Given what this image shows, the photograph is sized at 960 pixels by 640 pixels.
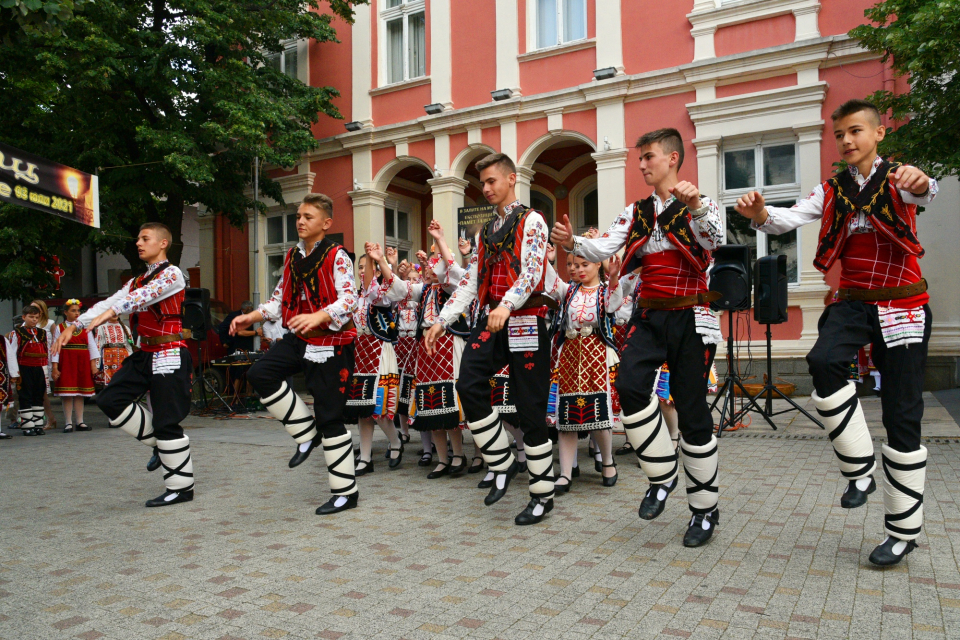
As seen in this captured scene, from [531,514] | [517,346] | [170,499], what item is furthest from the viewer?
[170,499]

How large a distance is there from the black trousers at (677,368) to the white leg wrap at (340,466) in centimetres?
211

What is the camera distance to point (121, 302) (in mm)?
5367

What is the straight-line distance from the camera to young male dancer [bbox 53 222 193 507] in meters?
5.48

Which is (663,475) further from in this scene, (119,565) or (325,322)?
(119,565)

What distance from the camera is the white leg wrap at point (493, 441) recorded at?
15.9 ft

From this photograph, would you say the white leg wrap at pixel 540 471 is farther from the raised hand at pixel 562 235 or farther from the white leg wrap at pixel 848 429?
the white leg wrap at pixel 848 429

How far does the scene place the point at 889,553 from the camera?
139 inches

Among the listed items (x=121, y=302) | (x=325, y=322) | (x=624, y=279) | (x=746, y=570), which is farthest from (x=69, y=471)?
(x=746, y=570)

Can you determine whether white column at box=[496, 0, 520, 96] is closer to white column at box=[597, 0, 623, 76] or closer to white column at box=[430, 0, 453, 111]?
white column at box=[430, 0, 453, 111]

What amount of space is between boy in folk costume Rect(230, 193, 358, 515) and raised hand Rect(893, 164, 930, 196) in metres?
3.38

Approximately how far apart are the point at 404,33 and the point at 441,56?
5.14 feet

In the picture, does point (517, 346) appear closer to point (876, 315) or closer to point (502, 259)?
point (502, 259)

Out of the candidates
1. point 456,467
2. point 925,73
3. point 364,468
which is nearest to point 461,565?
point 456,467

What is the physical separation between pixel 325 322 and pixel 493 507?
1.74m
